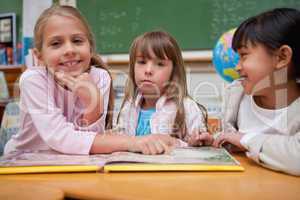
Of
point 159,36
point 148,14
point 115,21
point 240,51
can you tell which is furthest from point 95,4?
point 240,51

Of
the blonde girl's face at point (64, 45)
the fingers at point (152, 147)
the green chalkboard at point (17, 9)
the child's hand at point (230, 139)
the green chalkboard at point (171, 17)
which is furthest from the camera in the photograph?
the green chalkboard at point (17, 9)

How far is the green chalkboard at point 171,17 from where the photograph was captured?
242cm

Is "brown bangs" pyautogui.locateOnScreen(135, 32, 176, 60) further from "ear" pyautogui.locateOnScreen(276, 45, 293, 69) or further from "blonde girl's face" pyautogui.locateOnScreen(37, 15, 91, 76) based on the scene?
"ear" pyautogui.locateOnScreen(276, 45, 293, 69)

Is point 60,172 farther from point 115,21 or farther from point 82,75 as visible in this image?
point 115,21

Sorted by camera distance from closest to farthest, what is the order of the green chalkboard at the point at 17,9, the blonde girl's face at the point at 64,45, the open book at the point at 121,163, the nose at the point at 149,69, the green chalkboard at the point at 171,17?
the open book at the point at 121,163, the blonde girl's face at the point at 64,45, the nose at the point at 149,69, the green chalkboard at the point at 171,17, the green chalkboard at the point at 17,9

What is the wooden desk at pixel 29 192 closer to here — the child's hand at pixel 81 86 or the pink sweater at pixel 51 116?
the pink sweater at pixel 51 116

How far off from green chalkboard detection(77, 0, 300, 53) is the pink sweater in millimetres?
1505

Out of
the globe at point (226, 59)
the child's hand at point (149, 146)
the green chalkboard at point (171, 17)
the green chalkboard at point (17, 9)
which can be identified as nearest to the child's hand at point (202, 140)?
the child's hand at point (149, 146)

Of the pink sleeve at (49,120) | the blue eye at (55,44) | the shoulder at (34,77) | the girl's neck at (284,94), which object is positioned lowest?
the pink sleeve at (49,120)

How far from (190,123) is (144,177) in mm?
722

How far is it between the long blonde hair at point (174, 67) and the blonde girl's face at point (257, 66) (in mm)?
374

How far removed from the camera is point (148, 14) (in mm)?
2643

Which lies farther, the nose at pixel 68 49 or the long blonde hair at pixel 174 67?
the long blonde hair at pixel 174 67

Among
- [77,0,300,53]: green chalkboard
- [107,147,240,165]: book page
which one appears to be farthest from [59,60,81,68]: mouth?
[77,0,300,53]: green chalkboard
